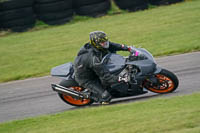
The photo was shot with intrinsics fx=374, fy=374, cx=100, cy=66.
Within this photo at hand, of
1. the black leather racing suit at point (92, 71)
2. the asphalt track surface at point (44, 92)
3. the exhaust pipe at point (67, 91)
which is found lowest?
the asphalt track surface at point (44, 92)

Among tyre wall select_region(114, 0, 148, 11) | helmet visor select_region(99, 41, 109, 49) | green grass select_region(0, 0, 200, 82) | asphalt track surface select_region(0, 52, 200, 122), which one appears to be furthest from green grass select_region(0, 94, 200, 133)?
tyre wall select_region(114, 0, 148, 11)

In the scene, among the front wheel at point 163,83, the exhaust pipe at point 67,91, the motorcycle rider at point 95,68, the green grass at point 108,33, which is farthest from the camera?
the green grass at point 108,33

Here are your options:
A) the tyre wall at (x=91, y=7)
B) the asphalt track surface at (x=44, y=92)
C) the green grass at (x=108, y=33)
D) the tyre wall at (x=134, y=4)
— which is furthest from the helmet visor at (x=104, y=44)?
the tyre wall at (x=134, y=4)

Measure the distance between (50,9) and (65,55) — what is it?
4.93m

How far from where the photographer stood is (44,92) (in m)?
10.0

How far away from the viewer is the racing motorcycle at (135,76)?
7637 mm

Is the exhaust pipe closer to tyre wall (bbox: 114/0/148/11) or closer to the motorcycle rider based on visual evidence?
the motorcycle rider

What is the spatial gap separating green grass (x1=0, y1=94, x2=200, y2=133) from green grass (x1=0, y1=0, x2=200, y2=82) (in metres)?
5.32

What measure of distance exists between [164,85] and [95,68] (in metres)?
1.52

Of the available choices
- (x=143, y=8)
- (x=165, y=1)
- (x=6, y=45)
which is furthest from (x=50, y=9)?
(x=165, y=1)

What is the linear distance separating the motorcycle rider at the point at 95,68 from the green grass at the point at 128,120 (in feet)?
2.31

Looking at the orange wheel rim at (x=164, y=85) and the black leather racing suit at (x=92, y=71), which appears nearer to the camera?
the black leather racing suit at (x=92, y=71)

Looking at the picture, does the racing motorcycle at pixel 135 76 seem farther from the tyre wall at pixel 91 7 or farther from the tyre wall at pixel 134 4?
the tyre wall at pixel 134 4

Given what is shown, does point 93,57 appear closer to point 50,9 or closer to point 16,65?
point 16,65
